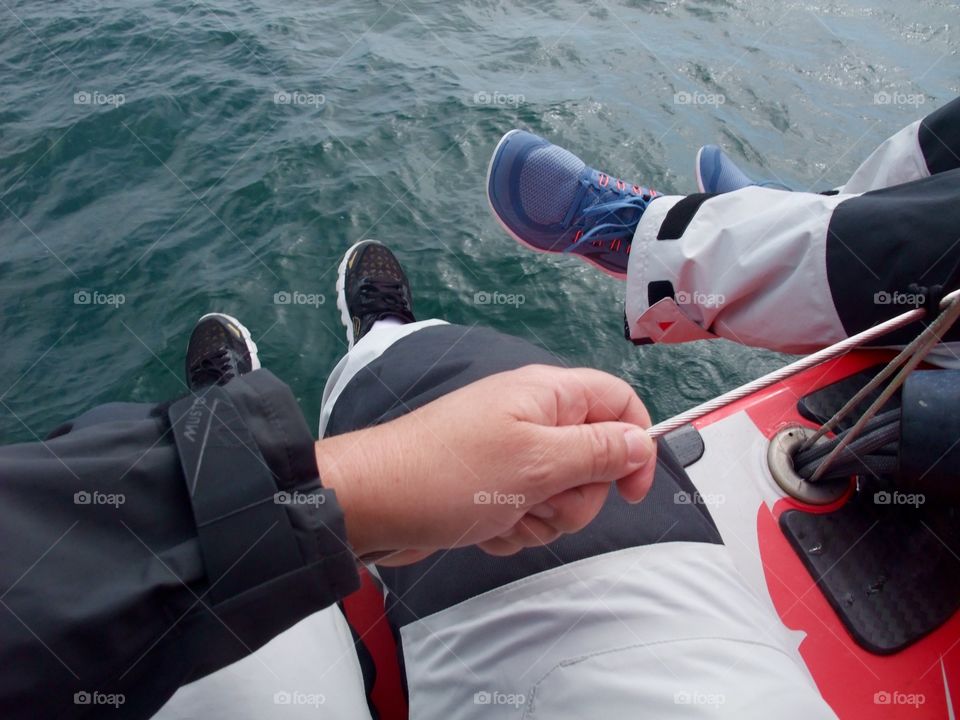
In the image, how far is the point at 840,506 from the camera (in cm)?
155

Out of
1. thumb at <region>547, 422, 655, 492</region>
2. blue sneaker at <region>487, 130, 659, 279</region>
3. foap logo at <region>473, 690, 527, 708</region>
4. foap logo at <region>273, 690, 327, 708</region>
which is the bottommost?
foap logo at <region>273, 690, 327, 708</region>

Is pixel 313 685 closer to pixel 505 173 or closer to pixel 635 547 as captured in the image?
pixel 635 547

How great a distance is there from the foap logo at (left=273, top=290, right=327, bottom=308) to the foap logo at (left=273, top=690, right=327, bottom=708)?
1825 mm

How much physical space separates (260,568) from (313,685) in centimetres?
52

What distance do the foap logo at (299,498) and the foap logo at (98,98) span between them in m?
3.75

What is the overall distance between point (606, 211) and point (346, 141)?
178 cm

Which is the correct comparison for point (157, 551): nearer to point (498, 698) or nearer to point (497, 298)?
point (498, 698)

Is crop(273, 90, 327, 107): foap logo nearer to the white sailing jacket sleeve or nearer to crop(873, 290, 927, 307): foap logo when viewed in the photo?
the white sailing jacket sleeve

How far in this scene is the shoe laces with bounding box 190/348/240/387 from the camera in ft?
7.61

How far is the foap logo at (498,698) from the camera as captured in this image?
0.94 meters

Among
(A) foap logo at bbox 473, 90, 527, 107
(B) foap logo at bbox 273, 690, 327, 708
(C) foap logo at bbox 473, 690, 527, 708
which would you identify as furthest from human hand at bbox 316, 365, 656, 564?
(A) foap logo at bbox 473, 90, 527, 107

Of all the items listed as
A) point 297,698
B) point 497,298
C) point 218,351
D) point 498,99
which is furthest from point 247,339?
point 498,99

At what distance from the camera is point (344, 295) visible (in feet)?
8.38

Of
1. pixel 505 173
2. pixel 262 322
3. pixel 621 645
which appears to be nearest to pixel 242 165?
pixel 262 322
